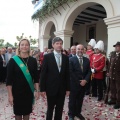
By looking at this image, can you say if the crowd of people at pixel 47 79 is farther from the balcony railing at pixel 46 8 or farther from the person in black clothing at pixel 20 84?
the balcony railing at pixel 46 8

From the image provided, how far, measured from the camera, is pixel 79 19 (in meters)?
13.0

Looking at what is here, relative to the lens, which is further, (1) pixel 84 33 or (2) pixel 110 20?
(1) pixel 84 33

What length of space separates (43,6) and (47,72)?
27.4 feet

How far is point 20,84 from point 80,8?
697 centimetres

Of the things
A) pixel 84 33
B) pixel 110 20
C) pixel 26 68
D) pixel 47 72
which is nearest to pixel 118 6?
pixel 110 20

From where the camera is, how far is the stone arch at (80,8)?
734 centimetres

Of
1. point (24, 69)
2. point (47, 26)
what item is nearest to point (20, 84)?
point (24, 69)

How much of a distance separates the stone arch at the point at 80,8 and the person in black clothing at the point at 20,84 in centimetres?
497

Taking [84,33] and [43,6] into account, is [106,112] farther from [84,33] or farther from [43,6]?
[84,33]

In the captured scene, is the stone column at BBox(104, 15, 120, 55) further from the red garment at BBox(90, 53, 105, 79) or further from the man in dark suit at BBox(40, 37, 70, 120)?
the man in dark suit at BBox(40, 37, 70, 120)

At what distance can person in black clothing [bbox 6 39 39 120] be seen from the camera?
2.96m

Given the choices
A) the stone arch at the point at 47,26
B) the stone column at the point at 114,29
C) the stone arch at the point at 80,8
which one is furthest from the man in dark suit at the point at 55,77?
the stone arch at the point at 47,26

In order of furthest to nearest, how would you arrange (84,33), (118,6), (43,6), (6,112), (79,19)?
(84,33)
(79,19)
(43,6)
(118,6)
(6,112)

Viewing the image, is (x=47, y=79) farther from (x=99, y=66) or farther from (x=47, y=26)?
(x=47, y=26)
